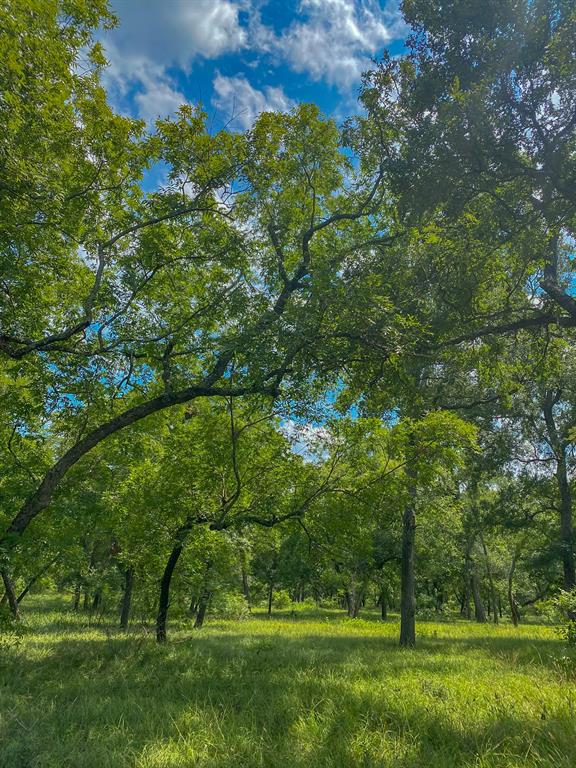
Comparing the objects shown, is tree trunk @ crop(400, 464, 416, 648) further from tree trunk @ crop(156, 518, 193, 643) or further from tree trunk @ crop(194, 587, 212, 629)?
tree trunk @ crop(156, 518, 193, 643)

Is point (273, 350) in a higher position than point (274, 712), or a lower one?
higher

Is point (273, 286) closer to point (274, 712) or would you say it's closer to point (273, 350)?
point (273, 350)

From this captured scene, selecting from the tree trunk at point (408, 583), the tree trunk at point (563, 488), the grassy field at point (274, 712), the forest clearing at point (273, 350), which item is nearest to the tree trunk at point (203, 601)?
the forest clearing at point (273, 350)

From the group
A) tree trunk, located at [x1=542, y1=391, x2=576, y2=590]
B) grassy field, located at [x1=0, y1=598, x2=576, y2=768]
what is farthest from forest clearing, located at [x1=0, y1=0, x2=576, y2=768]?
tree trunk, located at [x1=542, y1=391, x2=576, y2=590]

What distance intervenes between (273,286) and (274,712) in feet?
26.9

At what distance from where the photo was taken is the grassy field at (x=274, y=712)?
168 inches

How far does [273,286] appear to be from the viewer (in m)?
10.2

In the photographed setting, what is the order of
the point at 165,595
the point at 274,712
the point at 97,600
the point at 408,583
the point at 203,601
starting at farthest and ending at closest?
the point at 97,600, the point at 203,601, the point at 408,583, the point at 165,595, the point at 274,712

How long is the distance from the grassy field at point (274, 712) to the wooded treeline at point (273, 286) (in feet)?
8.26

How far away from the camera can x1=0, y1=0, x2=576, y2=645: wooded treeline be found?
7008 mm

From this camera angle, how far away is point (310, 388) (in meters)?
8.84

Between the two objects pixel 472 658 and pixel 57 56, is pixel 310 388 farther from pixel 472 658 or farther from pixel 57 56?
pixel 472 658

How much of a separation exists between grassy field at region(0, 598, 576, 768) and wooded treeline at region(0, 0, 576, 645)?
8.26 ft

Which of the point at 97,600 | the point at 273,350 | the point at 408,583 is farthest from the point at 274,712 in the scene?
the point at 97,600
